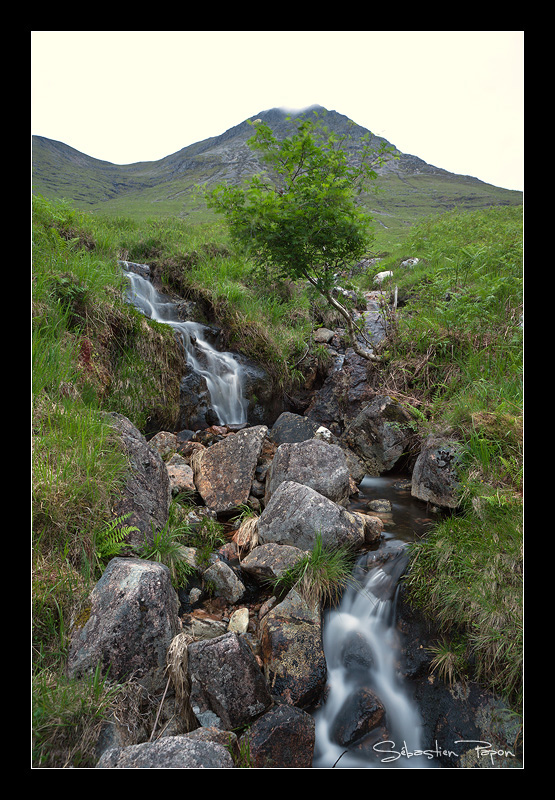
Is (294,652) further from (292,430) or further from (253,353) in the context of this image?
(253,353)

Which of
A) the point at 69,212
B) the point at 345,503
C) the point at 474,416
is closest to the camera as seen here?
the point at 474,416

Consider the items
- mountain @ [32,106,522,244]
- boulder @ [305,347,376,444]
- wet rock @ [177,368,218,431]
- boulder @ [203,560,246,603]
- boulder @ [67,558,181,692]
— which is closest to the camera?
boulder @ [67,558,181,692]

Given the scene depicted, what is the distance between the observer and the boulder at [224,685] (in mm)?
2564

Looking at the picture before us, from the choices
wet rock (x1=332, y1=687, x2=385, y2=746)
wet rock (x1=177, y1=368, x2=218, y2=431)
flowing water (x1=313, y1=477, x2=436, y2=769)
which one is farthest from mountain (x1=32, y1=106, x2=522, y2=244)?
wet rock (x1=332, y1=687, x2=385, y2=746)

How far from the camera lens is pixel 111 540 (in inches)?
120

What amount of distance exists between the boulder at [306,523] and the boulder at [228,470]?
0.77m

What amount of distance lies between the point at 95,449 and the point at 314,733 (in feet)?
8.64

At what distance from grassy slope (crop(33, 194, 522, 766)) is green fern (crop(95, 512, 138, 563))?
5cm

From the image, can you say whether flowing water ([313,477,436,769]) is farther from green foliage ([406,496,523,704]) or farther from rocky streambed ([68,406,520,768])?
green foliage ([406,496,523,704])

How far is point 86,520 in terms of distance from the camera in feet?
9.98

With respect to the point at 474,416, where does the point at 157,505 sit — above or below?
below

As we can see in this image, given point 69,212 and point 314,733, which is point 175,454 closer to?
point 314,733

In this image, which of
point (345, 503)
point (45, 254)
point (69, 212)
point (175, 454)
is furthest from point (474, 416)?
point (69, 212)

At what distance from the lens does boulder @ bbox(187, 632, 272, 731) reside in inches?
101
